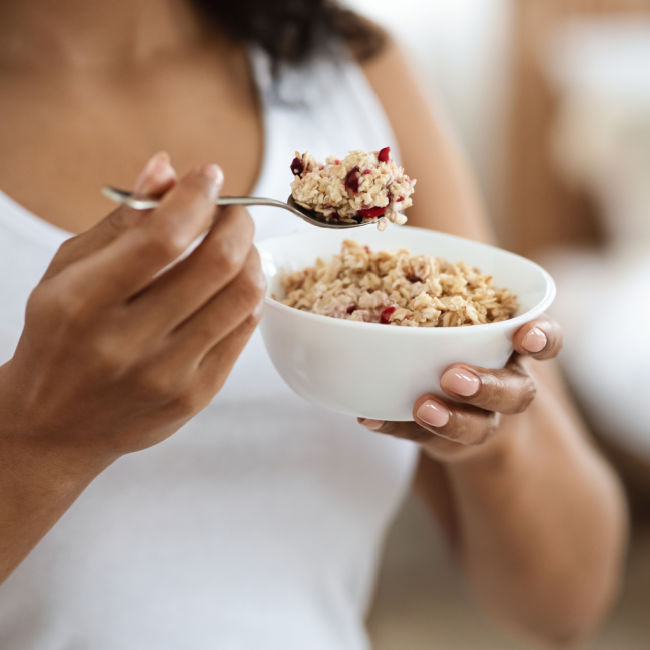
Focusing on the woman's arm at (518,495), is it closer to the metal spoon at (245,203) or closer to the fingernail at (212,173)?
the metal spoon at (245,203)

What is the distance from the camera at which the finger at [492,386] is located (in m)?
0.45

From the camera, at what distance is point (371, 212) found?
47 centimetres

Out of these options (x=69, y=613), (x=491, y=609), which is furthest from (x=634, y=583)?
(x=69, y=613)

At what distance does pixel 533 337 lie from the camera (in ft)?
1.51

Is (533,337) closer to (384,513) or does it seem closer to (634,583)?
(384,513)

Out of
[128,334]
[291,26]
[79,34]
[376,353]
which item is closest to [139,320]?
[128,334]

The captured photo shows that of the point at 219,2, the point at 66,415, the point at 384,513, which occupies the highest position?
the point at 219,2

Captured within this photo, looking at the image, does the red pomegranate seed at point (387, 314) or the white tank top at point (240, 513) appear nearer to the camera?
the red pomegranate seed at point (387, 314)

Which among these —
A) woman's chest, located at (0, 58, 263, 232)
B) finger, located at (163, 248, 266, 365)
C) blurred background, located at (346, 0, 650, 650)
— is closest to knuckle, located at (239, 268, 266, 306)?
finger, located at (163, 248, 266, 365)

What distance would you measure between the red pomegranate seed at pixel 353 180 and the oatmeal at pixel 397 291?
71mm

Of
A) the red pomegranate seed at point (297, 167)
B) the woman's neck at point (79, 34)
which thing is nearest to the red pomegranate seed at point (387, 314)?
the red pomegranate seed at point (297, 167)

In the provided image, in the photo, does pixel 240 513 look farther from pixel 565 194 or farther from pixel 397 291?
pixel 565 194

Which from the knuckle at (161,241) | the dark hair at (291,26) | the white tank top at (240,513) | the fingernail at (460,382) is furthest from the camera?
the dark hair at (291,26)

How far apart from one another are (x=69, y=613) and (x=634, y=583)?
1542 millimetres
